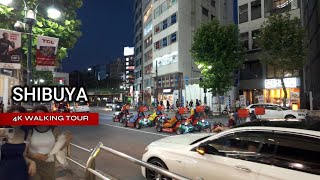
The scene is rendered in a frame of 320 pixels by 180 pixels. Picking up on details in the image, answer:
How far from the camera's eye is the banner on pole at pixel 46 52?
9992 mm

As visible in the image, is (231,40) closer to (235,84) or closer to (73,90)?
(235,84)

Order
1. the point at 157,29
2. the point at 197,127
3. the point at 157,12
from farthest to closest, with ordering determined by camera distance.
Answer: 1. the point at 157,12
2. the point at 157,29
3. the point at 197,127

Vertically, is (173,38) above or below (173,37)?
below

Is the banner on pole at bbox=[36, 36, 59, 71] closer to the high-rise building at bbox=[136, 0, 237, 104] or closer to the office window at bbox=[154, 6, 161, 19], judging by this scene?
the high-rise building at bbox=[136, 0, 237, 104]

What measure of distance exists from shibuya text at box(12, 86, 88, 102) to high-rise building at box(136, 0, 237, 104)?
43.1 meters

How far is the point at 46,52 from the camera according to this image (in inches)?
412

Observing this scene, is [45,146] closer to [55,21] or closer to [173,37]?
[55,21]

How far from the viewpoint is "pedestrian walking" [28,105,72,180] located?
4766 mm

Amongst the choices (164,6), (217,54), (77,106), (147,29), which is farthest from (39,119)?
(147,29)

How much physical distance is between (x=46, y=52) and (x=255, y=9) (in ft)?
118

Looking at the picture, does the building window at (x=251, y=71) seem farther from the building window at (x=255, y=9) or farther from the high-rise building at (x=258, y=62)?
the building window at (x=255, y=9)

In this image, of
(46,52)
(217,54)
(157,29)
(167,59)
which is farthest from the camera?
(157,29)

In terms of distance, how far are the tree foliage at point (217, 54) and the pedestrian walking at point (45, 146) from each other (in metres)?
32.5

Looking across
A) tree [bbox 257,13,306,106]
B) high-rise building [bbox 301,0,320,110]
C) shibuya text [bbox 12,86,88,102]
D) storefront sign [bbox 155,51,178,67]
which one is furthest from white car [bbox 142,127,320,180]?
storefront sign [bbox 155,51,178,67]
